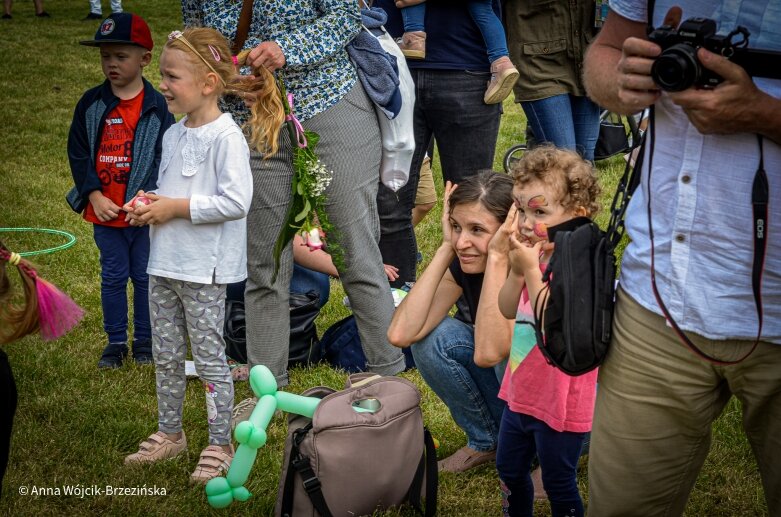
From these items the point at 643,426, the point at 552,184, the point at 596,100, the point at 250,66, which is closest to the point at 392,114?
the point at 250,66

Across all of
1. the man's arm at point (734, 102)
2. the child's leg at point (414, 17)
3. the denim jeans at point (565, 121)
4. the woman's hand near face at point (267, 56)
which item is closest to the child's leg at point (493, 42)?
the child's leg at point (414, 17)

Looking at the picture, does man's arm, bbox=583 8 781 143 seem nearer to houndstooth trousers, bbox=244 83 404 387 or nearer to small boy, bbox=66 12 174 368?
houndstooth trousers, bbox=244 83 404 387

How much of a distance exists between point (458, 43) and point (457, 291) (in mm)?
1502

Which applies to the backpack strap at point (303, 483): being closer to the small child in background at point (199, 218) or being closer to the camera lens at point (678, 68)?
the small child in background at point (199, 218)

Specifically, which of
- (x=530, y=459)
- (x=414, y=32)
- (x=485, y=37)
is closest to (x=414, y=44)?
(x=414, y=32)

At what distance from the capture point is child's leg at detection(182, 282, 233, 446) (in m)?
3.32

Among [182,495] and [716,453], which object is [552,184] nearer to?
[716,453]

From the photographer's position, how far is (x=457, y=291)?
3303mm

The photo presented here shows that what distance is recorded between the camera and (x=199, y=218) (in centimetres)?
323

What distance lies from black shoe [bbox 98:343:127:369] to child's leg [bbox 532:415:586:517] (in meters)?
2.24

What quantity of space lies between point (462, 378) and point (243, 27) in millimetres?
1537

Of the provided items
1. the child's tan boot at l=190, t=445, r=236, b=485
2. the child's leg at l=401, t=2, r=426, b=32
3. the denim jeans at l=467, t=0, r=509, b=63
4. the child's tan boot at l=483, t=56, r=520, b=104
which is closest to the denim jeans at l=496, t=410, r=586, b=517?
the child's tan boot at l=190, t=445, r=236, b=485

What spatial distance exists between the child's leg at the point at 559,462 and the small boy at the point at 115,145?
7.31 ft

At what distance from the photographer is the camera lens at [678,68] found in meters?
1.70
